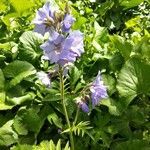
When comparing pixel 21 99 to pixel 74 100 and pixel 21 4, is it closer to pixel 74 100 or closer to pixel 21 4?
pixel 74 100

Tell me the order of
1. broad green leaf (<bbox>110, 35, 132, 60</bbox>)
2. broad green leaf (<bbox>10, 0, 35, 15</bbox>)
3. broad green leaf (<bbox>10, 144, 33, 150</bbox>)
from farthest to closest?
broad green leaf (<bbox>10, 0, 35, 15</bbox>)
broad green leaf (<bbox>110, 35, 132, 60</bbox>)
broad green leaf (<bbox>10, 144, 33, 150</bbox>)

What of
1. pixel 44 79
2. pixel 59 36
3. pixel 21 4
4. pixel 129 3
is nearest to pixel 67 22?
pixel 59 36

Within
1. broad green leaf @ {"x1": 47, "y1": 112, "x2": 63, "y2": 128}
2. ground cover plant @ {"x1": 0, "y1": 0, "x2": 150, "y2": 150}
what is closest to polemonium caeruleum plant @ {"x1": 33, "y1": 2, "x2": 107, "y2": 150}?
ground cover plant @ {"x1": 0, "y1": 0, "x2": 150, "y2": 150}

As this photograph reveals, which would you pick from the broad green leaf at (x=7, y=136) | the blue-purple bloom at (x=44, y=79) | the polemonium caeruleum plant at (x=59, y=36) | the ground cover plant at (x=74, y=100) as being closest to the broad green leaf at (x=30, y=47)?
the ground cover plant at (x=74, y=100)

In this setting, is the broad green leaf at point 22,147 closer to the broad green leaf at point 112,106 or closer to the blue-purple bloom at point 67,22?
the broad green leaf at point 112,106

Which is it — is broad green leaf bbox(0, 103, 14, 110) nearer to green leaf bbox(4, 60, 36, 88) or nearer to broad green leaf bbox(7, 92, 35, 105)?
broad green leaf bbox(7, 92, 35, 105)

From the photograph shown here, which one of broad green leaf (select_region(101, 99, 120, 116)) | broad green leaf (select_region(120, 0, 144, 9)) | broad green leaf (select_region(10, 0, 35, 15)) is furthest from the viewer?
broad green leaf (select_region(120, 0, 144, 9))

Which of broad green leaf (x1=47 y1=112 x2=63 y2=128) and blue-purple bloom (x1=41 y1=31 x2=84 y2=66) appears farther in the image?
broad green leaf (x1=47 y1=112 x2=63 y2=128)
